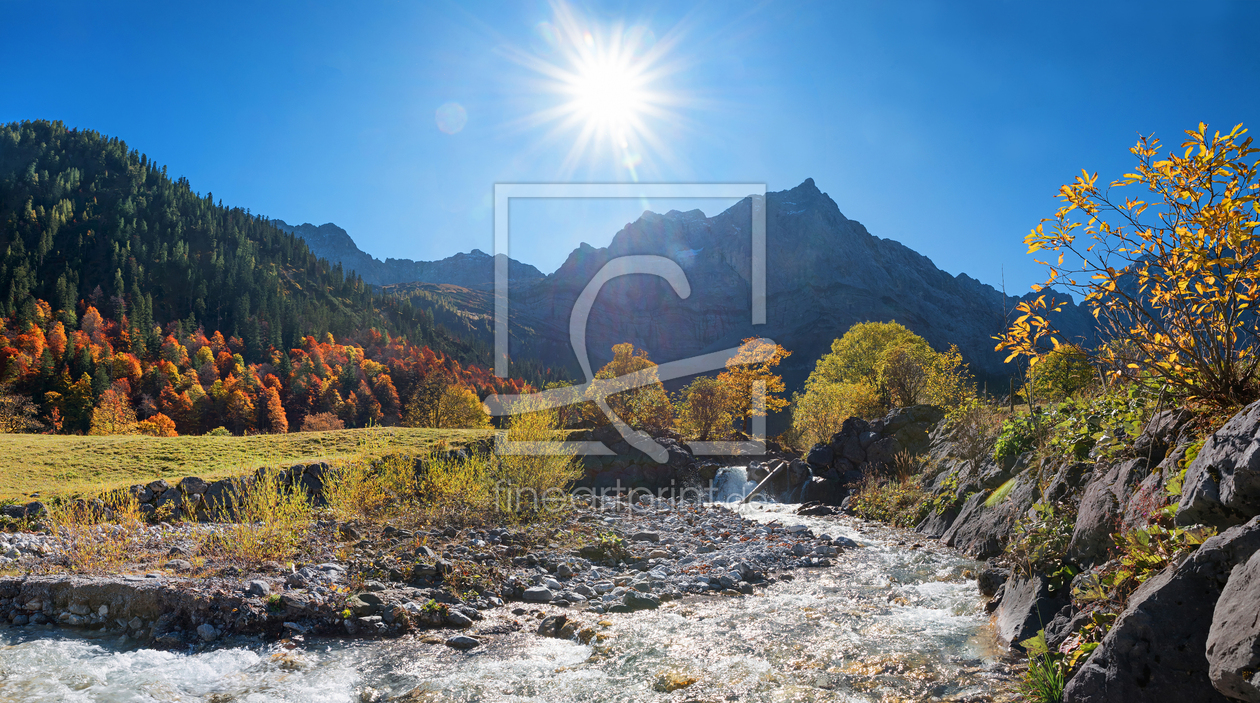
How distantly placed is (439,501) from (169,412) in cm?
8830

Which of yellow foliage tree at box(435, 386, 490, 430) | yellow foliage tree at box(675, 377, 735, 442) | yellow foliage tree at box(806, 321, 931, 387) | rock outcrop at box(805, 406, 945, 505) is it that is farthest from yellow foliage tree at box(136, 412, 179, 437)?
rock outcrop at box(805, 406, 945, 505)

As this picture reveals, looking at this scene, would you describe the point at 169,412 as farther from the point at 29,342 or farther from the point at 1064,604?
the point at 1064,604

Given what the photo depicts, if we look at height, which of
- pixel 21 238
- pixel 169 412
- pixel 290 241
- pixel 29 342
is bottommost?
pixel 169 412

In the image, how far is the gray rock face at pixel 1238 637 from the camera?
9.32ft

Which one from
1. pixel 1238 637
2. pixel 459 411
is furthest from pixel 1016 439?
pixel 459 411

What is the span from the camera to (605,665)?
579 cm

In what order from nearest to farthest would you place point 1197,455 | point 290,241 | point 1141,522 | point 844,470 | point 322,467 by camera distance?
point 1197,455, point 1141,522, point 322,467, point 844,470, point 290,241

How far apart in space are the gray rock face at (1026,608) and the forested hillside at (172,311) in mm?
68462

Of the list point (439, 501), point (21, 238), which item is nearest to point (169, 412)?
point (21, 238)

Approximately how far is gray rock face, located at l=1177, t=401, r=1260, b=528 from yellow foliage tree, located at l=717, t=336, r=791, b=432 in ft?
104

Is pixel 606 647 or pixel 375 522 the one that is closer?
pixel 606 647

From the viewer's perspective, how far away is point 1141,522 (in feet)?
15.4

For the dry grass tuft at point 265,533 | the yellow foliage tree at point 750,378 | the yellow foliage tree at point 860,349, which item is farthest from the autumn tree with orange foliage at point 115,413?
the yellow foliage tree at point 860,349

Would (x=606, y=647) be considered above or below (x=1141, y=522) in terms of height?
below
